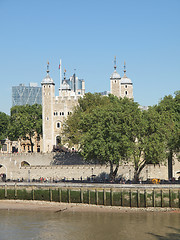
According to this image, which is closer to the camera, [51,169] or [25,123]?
[51,169]

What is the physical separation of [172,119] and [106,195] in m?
22.0

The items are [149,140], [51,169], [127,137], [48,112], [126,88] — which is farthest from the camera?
[126,88]

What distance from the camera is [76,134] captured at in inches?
3290

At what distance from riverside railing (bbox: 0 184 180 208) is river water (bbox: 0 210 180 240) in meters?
2.94

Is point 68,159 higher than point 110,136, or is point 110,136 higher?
point 110,136

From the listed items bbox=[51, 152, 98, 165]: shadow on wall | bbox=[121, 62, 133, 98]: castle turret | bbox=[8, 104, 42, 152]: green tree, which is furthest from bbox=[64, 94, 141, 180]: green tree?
bbox=[8, 104, 42, 152]: green tree

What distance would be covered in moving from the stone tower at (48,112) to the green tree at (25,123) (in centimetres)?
375

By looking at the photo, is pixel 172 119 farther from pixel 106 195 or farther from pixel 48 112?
pixel 48 112

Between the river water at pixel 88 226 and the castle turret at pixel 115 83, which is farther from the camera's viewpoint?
the castle turret at pixel 115 83

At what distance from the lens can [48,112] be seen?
3976 inches

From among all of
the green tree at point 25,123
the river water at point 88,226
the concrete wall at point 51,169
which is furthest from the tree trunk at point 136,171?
the green tree at point 25,123

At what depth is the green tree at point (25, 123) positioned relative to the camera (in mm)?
102062

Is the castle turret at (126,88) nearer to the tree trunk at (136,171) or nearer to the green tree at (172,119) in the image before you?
the green tree at (172,119)

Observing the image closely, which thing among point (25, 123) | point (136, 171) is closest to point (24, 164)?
point (25, 123)
